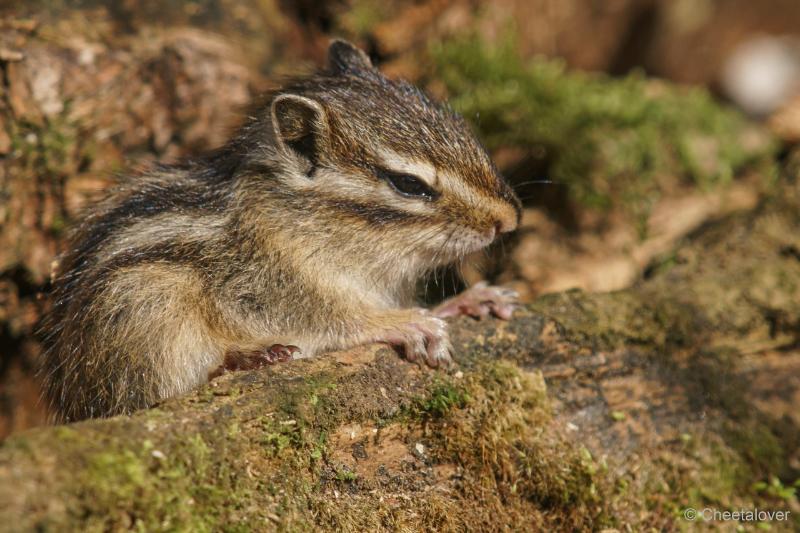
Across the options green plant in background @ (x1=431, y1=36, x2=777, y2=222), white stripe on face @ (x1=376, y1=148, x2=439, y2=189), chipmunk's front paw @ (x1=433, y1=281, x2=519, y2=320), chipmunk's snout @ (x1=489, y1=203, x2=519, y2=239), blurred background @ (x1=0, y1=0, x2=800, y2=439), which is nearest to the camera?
white stripe on face @ (x1=376, y1=148, x2=439, y2=189)

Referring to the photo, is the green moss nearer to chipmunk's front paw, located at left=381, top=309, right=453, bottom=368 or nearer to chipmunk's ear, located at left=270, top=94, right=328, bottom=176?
chipmunk's front paw, located at left=381, top=309, right=453, bottom=368

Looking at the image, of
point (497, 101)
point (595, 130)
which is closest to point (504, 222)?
point (497, 101)

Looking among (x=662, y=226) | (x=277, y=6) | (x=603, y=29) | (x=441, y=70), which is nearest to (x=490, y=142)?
(x=441, y=70)

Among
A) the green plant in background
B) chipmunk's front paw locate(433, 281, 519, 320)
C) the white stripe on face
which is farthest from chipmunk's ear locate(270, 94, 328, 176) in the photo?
the green plant in background

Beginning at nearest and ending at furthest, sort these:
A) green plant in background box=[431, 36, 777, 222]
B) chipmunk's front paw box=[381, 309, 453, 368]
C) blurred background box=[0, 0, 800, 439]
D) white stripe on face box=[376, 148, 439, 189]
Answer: chipmunk's front paw box=[381, 309, 453, 368] → white stripe on face box=[376, 148, 439, 189] → blurred background box=[0, 0, 800, 439] → green plant in background box=[431, 36, 777, 222]

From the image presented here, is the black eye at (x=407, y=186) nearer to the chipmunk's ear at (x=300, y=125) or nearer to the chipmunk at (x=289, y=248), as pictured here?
the chipmunk at (x=289, y=248)

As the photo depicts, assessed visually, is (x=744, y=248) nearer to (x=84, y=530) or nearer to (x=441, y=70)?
(x=441, y=70)
